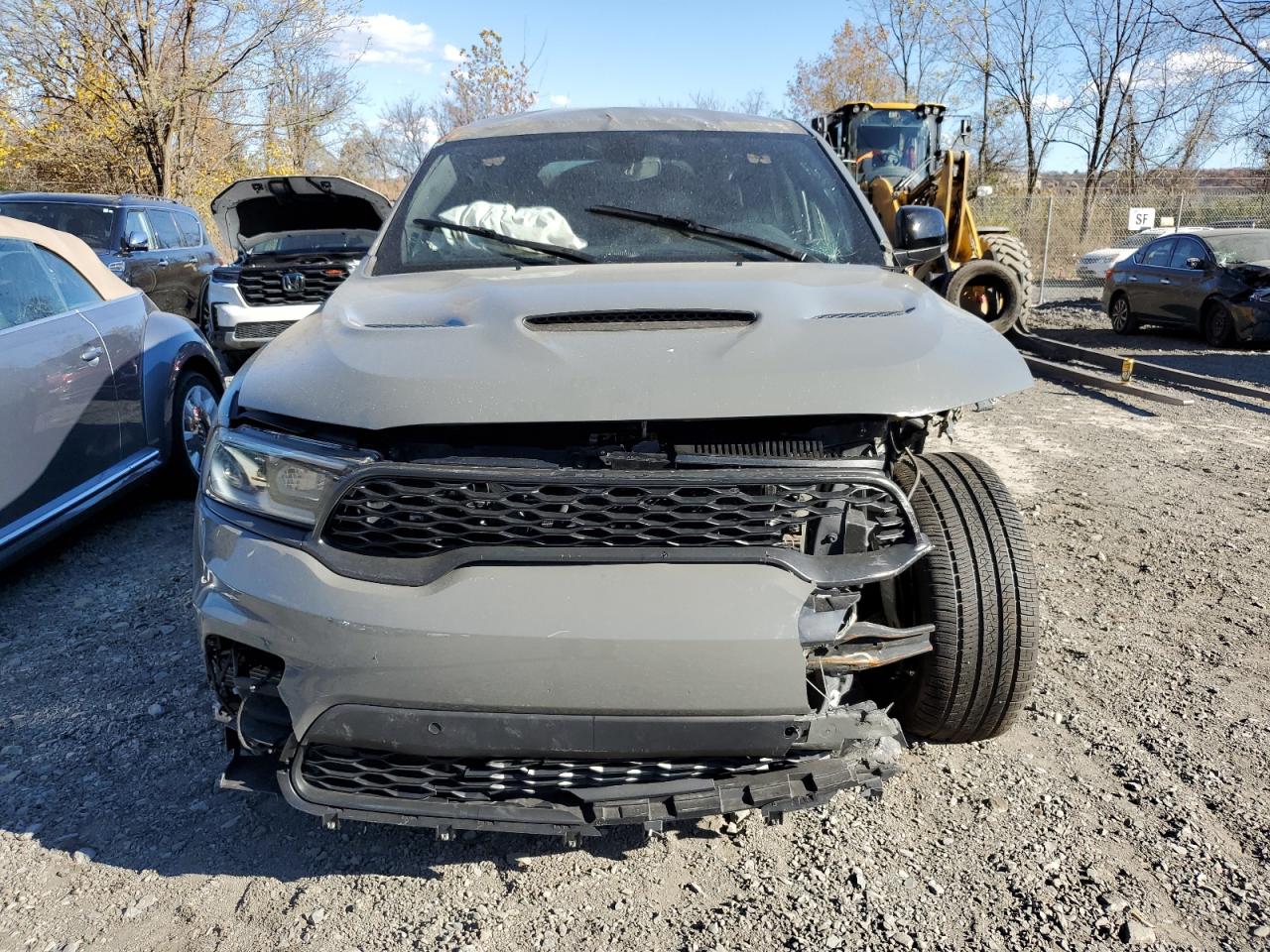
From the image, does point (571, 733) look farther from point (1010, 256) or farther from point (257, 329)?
point (1010, 256)

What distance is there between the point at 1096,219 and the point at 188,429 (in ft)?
85.4

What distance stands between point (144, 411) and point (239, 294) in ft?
15.1

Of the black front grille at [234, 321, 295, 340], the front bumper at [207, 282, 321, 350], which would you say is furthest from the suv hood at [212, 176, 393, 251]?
the black front grille at [234, 321, 295, 340]

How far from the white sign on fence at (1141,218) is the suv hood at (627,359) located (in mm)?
23590

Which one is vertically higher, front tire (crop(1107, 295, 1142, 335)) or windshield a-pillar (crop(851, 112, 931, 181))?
Answer: windshield a-pillar (crop(851, 112, 931, 181))

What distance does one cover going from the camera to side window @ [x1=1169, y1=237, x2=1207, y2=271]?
41.8ft

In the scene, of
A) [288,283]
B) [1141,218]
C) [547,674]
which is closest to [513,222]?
[547,674]

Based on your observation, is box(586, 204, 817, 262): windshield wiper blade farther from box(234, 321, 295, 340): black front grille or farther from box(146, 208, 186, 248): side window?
box(146, 208, 186, 248): side window

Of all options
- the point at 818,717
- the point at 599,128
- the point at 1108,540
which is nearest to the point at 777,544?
the point at 818,717

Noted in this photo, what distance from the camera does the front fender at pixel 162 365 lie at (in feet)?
16.0

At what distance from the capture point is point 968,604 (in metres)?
2.24

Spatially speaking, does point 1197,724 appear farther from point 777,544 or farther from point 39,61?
point 39,61

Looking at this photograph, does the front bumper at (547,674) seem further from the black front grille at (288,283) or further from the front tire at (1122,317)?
the front tire at (1122,317)

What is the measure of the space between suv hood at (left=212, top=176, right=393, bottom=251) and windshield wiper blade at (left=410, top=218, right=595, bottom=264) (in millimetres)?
6112
